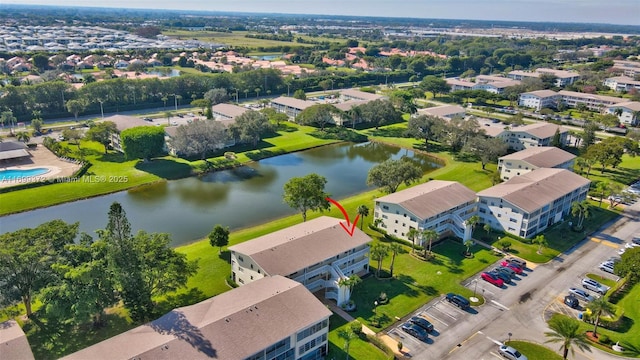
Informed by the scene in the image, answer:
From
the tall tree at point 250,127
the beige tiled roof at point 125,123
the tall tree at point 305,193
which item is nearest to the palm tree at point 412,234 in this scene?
the tall tree at point 305,193

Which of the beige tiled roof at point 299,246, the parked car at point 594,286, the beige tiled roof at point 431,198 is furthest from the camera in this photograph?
the beige tiled roof at point 431,198

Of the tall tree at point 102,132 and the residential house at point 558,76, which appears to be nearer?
the tall tree at point 102,132

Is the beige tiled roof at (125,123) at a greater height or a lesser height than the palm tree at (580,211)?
greater

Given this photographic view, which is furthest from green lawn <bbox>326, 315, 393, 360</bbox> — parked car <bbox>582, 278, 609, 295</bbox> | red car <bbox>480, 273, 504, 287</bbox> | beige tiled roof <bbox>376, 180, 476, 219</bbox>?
parked car <bbox>582, 278, 609, 295</bbox>

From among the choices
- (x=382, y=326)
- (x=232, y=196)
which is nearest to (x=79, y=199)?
(x=232, y=196)

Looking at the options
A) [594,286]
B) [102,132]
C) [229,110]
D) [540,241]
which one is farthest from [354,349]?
[229,110]

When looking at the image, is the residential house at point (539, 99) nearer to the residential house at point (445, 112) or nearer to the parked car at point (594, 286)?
the residential house at point (445, 112)
